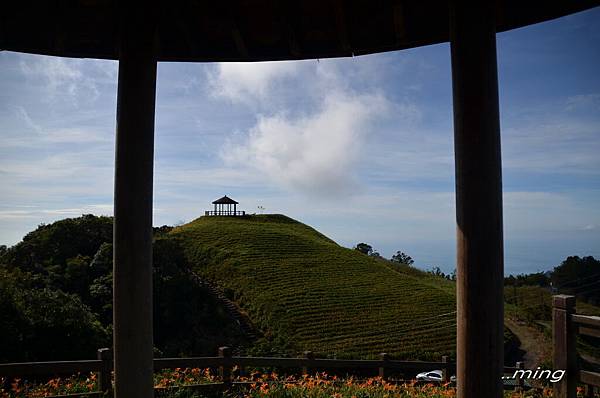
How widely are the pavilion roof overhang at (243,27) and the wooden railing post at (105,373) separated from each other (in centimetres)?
400

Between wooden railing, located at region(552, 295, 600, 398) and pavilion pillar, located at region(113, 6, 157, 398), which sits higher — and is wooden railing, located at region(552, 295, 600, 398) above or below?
below

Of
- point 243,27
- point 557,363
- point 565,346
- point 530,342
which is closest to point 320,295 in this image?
point 530,342

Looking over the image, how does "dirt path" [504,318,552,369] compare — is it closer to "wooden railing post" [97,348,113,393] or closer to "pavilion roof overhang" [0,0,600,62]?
"wooden railing post" [97,348,113,393]

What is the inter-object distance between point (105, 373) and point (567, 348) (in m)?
5.29

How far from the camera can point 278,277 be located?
4038 cm

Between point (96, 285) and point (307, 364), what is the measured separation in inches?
694

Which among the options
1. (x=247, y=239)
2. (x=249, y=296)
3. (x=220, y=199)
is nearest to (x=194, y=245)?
(x=247, y=239)

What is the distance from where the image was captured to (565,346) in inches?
177

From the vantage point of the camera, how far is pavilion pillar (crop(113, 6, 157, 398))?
304 centimetres

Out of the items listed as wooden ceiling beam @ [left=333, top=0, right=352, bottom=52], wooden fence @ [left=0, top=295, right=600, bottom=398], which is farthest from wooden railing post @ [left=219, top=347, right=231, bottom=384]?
wooden ceiling beam @ [left=333, top=0, right=352, bottom=52]

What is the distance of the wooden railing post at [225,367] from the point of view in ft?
23.1

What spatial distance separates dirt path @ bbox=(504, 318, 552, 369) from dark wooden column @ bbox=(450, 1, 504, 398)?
28.3 meters

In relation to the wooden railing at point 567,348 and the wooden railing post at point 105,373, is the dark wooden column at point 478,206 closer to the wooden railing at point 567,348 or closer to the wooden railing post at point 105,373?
the wooden railing at point 567,348

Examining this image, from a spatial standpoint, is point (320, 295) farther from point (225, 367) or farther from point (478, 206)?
point (478, 206)
